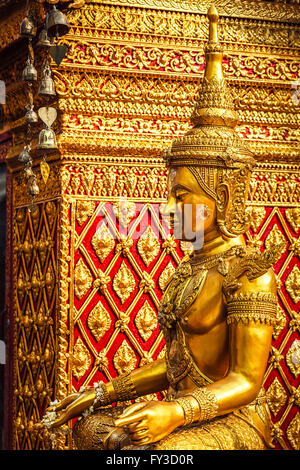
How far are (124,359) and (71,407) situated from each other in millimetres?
1319

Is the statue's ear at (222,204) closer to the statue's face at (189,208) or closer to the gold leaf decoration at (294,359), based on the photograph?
the statue's face at (189,208)

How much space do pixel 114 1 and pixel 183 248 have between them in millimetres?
1368

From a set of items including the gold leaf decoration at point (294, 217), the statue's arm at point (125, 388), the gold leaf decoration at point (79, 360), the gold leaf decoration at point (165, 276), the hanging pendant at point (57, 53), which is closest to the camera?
the statue's arm at point (125, 388)

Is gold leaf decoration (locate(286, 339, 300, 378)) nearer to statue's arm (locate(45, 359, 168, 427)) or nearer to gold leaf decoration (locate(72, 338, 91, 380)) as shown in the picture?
gold leaf decoration (locate(72, 338, 91, 380))

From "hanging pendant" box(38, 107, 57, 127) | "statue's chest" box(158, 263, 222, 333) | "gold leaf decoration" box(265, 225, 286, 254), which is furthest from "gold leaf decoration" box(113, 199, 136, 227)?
"statue's chest" box(158, 263, 222, 333)

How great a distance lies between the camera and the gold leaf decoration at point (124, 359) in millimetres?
5270

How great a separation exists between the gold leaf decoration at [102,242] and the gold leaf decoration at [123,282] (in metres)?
0.12

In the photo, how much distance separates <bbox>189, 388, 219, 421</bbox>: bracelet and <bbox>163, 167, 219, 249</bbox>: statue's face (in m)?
0.64

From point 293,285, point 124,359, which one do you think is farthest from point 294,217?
point 124,359

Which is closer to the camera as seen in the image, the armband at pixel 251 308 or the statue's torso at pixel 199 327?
the armband at pixel 251 308

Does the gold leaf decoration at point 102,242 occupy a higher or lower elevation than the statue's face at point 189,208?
higher

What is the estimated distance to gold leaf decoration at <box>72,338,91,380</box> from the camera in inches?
203

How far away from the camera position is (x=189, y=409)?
11.5 feet

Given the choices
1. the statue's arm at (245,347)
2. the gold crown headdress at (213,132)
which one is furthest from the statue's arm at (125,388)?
the gold crown headdress at (213,132)
